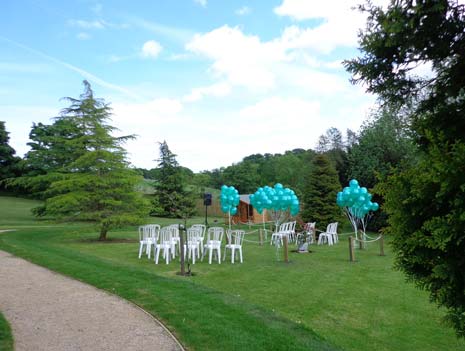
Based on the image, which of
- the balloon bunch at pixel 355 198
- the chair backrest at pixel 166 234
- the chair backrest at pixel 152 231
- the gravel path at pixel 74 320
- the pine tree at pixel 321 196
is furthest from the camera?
the pine tree at pixel 321 196

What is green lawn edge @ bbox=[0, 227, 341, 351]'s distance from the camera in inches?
167

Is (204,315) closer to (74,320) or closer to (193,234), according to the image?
(74,320)

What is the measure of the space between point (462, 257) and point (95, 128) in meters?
16.9

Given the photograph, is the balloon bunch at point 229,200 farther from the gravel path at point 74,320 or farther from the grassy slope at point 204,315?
the gravel path at point 74,320

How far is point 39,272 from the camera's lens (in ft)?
27.2

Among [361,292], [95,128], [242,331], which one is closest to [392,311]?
[361,292]

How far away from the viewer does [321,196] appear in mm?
22500

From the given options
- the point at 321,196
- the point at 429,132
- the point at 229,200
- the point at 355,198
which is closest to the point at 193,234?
the point at 355,198

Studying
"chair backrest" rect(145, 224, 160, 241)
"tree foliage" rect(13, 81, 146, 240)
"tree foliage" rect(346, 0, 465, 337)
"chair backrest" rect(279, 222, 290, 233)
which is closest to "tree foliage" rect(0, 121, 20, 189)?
"tree foliage" rect(13, 81, 146, 240)

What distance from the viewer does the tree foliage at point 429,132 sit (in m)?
2.52

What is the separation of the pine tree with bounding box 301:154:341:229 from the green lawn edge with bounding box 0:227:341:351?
15.5m

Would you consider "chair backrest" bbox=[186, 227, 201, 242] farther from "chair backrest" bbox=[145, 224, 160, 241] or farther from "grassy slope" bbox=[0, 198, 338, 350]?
"grassy slope" bbox=[0, 198, 338, 350]

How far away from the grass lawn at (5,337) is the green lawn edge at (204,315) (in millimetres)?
1655

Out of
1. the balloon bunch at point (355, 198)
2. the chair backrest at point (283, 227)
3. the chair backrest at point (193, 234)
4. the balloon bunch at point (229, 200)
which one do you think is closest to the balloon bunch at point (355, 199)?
the balloon bunch at point (355, 198)
